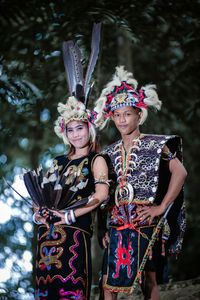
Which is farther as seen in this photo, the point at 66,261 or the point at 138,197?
the point at 138,197

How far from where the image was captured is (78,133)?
2.94m

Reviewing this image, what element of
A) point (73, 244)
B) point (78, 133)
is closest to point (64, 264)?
point (73, 244)

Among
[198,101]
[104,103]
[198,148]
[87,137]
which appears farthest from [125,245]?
[198,101]

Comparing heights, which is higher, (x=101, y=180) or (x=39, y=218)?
(x=101, y=180)

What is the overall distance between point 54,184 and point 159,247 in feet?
2.88

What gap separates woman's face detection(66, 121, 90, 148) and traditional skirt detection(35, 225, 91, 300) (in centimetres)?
64

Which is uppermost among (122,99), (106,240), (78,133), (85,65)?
(85,65)

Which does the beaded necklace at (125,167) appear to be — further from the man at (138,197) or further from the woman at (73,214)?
the woman at (73,214)

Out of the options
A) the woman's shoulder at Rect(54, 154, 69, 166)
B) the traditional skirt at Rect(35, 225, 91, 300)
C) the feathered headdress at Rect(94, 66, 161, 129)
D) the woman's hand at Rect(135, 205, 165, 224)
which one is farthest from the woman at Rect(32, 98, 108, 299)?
the feathered headdress at Rect(94, 66, 161, 129)

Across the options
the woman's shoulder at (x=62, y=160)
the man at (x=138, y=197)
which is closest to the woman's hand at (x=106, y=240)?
the man at (x=138, y=197)

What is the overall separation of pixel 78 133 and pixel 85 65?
39.9 inches

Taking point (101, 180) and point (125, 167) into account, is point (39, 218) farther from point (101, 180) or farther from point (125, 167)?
point (125, 167)

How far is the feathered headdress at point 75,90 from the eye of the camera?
2965mm

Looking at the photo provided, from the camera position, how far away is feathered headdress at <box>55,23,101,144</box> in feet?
9.73
